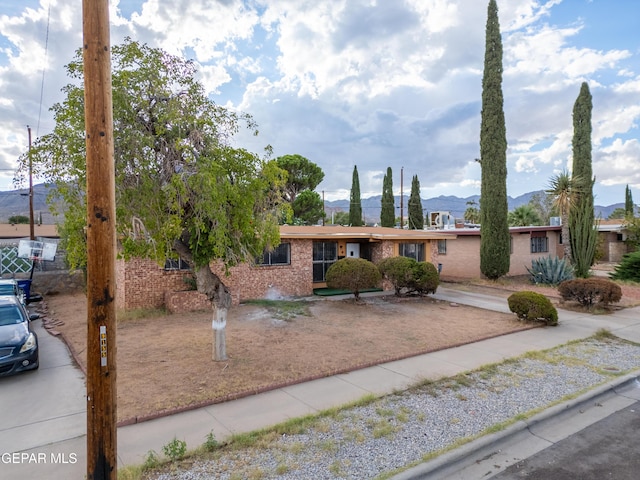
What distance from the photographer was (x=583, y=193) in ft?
70.3

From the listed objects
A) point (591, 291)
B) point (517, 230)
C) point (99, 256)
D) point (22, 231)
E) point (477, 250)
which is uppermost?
point (22, 231)

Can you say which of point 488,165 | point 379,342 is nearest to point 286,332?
point 379,342

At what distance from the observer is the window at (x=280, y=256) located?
15.4m

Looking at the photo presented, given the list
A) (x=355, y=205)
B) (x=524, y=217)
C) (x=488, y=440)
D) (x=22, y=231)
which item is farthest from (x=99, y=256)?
(x=355, y=205)

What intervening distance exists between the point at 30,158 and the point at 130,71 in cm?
A: 197

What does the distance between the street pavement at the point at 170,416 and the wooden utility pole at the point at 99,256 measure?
2.78ft

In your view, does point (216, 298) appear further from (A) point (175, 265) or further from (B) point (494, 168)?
(B) point (494, 168)

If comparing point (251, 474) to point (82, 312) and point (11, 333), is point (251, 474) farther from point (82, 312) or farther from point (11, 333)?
point (82, 312)

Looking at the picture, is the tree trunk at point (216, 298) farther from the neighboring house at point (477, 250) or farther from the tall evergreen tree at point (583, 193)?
the tall evergreen tree at point (583, 193)

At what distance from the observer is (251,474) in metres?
3.98

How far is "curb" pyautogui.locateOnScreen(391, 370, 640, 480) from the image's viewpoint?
13.7ft

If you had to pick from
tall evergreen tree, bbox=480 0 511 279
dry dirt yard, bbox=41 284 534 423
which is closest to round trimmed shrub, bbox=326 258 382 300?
dry dirt yard, bbox=41 284 534 423

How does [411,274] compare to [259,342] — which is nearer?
[259,342]

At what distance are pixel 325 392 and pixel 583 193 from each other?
21596 millimetres
